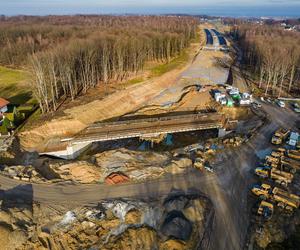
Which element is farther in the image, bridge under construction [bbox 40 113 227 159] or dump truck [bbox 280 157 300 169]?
bridge under construction [bbox 40 113 227 159]

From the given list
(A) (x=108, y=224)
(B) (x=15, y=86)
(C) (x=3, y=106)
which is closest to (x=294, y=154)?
(A) (x=108, y=224)

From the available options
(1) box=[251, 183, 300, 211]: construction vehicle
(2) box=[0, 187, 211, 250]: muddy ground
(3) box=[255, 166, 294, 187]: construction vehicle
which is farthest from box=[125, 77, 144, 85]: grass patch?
(1) box=[251, 183, 300, 211]: construction vehicle

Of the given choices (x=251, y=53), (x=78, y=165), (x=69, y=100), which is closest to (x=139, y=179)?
(x=78, y=165)

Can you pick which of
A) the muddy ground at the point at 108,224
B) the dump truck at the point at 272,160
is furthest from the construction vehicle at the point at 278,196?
the muddy ground at the point at 108,224

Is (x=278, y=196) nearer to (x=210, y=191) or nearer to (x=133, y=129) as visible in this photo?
(x=210, y=191)

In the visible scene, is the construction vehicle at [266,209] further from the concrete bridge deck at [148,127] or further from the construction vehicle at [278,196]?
the concrete bridge deck at [148,127]

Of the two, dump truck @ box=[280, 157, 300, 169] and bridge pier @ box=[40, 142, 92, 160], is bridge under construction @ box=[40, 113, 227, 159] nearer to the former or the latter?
bridge pier @ box=[40, 142, 92, 160]

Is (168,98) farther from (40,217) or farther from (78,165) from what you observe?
(40,217)
